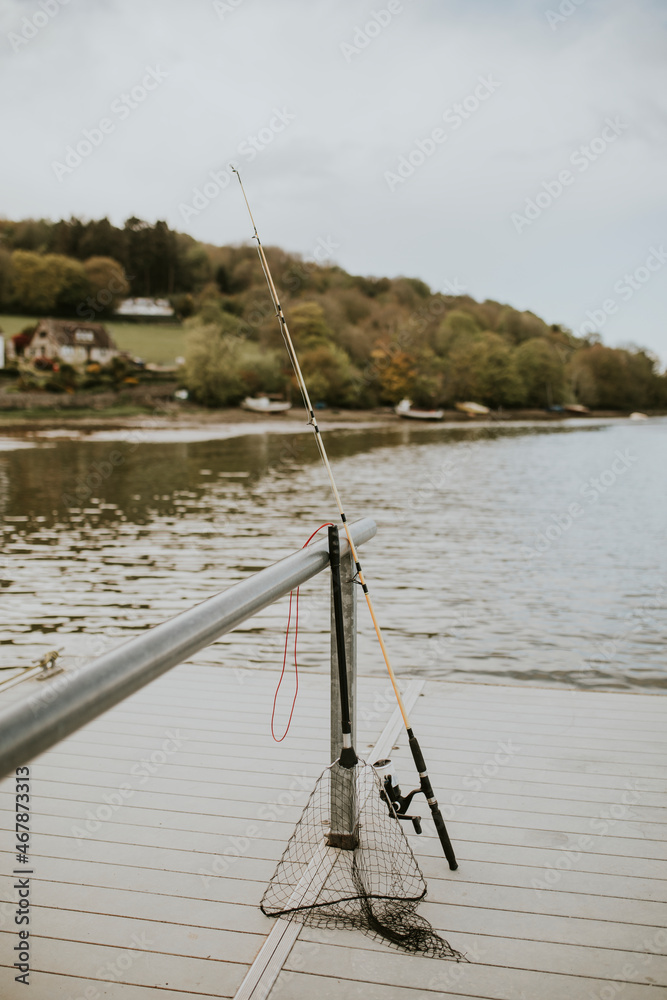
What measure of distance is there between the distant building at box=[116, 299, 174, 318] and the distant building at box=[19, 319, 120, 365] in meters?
15.6

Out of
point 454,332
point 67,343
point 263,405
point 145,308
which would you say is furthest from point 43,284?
point 454,332

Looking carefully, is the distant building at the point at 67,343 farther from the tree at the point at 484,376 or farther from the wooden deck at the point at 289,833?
the wooden deck at the point at 289,833

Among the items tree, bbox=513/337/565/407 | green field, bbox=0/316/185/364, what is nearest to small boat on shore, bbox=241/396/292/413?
green field, bbox=0/316/185/364

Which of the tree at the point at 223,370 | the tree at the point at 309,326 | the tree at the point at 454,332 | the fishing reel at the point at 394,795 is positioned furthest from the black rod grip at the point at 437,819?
the tree at the point at 454,332

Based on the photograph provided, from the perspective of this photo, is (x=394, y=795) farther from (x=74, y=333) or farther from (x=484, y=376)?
(x=484, y=376)

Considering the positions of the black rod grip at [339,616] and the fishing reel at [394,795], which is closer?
the black rod grip at [339,616]

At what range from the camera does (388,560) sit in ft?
37.1

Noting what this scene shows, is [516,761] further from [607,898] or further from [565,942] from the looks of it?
[565,942]

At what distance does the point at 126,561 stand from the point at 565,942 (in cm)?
974

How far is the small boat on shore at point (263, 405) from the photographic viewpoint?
55719 mm

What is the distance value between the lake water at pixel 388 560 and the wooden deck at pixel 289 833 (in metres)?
1.78

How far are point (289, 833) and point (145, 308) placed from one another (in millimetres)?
85102

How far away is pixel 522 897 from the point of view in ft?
7.30

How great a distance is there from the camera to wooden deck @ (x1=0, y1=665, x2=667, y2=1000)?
1.90 m
